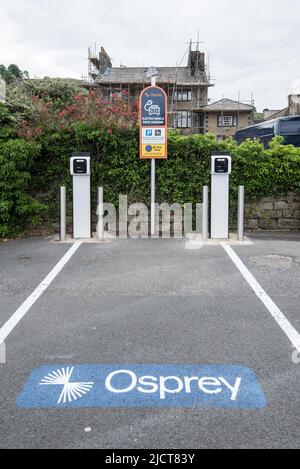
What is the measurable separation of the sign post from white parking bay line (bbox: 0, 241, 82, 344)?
8.61ft

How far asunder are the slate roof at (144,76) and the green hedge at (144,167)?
39714mm

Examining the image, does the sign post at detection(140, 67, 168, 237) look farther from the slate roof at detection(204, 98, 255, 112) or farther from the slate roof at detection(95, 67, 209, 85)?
the slate roof at detection(204, 98, 255, 112)

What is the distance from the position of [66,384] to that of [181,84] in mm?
49546

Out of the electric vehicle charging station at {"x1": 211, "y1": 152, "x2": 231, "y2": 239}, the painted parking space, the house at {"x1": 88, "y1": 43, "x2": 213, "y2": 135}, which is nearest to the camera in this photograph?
the painted parking space

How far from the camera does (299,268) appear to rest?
21.3ft

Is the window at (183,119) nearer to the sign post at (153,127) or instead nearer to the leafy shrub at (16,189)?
the sign post at (153,127)

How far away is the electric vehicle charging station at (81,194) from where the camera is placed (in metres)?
8.80

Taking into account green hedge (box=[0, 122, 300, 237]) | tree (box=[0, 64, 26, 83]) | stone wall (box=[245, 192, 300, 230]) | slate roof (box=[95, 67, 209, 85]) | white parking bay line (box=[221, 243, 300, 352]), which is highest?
slate roof (box=[95, 67, 209, 85])

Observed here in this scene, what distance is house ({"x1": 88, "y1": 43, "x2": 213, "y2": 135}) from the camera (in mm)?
49250

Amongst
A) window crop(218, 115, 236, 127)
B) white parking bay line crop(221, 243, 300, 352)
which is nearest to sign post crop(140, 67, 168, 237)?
white parking bay line crop(221, 243, 300, 352)

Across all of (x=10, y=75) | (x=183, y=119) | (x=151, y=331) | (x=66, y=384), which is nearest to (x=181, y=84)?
(x=183, y=119)

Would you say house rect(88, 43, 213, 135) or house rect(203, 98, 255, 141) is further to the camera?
house rect(203, 98, 255, 141)

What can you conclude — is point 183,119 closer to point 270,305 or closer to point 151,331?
point 270,305
